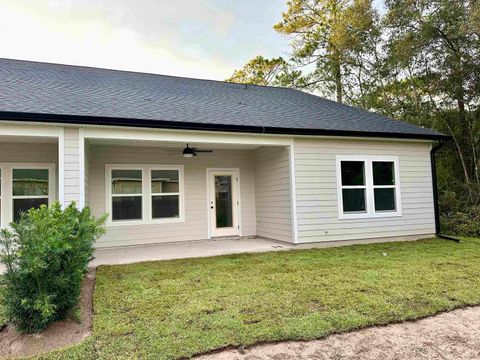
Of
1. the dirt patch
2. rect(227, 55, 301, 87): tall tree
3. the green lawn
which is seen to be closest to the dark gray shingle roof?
the green lawn

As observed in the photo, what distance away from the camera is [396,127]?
28.3 ft

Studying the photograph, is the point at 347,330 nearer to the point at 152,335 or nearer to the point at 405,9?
the point at 152,335

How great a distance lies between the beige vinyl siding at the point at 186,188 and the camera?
782 centimetres

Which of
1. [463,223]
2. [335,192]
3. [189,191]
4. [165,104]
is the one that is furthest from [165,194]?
[463,223]

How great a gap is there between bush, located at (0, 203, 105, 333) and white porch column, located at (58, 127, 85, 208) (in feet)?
8.61

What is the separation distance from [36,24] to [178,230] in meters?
8.19

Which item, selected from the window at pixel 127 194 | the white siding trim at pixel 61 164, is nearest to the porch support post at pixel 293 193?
the window at pixel 127 194

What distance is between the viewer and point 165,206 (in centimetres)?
844

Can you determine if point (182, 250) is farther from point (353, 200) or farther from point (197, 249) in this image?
point (353, 200)

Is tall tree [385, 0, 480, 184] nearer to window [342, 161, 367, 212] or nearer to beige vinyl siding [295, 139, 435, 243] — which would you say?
beige vinyl siding [295, 139, 435, 243]

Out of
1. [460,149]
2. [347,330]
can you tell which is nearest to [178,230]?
[347,330]

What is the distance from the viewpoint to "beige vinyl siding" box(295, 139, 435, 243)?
7.51m

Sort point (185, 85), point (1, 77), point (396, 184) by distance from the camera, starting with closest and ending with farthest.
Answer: point (1, 77) → point (396, 184) → point (185, 85)

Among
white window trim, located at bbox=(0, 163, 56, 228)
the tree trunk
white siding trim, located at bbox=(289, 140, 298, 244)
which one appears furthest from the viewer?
the tree trunk
